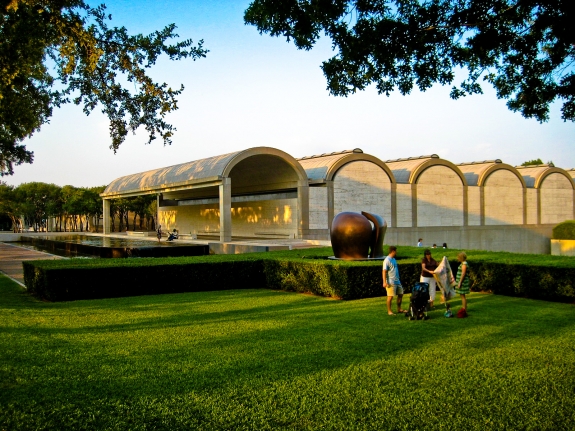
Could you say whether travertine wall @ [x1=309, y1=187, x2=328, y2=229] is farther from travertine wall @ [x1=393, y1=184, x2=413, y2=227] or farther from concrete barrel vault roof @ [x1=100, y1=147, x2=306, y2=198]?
travertine wall @ [x1=393, y1=184, x2=413, y2=227]

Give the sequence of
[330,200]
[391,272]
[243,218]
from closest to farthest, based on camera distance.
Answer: [391,272]
[330,200]
[243,218]

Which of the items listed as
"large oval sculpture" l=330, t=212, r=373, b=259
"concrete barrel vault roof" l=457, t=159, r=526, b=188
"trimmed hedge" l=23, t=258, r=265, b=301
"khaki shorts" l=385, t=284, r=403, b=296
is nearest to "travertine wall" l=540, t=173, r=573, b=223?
"concrete barrel vault roof" l=457, t=159, r=526, b=188

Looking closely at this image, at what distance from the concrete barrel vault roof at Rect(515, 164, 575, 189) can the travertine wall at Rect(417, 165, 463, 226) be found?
10.5m

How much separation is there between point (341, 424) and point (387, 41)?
5573 mm

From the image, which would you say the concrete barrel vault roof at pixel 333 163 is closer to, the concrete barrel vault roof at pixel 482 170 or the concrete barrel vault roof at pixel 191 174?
the concrete barrel vault roof at pixel 191 174

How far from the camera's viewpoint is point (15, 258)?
1177 inches

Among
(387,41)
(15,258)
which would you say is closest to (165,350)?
(387,41)

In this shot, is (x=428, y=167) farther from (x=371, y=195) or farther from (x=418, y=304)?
(x=418, y=304)

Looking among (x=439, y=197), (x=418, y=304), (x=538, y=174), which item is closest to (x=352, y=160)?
(x=439, y=197)

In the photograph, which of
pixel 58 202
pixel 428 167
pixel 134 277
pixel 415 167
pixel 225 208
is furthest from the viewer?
pixel 58 202

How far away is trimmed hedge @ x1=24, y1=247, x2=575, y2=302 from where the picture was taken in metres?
13.9

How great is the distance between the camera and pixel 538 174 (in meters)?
49.5

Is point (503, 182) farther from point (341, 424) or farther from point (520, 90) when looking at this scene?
point (341, 424)

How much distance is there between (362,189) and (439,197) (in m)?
8.29
